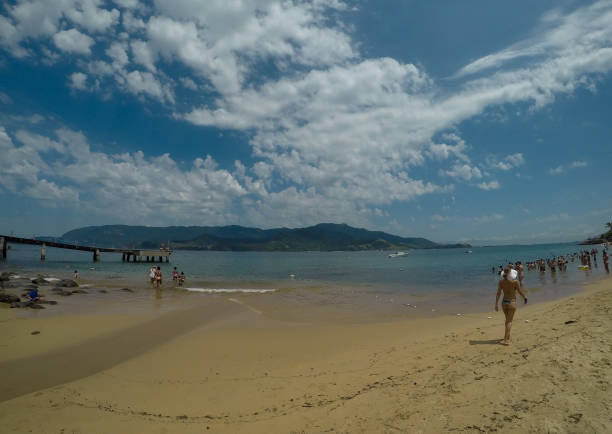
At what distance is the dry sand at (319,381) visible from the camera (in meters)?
4.99

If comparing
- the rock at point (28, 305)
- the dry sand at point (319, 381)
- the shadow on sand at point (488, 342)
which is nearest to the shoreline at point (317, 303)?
the rock at point (28, 305)

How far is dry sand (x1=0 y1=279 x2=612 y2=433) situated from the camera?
4988 millimetres

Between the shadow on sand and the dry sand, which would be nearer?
the dry sand

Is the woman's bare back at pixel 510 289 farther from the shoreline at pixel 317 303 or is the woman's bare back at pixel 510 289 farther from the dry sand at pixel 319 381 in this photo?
the shoreline at pixel 317 303

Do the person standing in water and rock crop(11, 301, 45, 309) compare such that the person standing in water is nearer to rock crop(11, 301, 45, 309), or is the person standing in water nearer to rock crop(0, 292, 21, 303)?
rock crop(11, 301, 45, 309)

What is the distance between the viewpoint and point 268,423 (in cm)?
566

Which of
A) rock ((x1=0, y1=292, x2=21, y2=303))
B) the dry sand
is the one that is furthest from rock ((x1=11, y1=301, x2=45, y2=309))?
the dry sand

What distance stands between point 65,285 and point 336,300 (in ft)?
73.2

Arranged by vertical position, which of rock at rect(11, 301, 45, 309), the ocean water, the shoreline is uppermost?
rock at rect(11, 301, 45, 309)

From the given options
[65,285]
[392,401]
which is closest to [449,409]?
[392,401]

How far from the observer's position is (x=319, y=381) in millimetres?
7359

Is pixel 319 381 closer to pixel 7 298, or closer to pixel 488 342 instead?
pixel 488 342

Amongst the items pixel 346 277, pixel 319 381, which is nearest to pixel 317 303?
pixel 319 381

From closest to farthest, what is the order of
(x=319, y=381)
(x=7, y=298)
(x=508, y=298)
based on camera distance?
(x=319, y=381) → (x=508, y=298) → (x=7, y=298)
